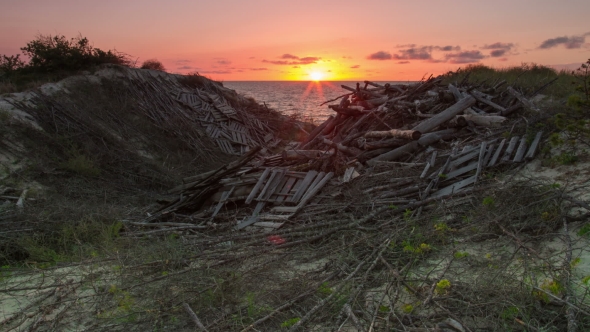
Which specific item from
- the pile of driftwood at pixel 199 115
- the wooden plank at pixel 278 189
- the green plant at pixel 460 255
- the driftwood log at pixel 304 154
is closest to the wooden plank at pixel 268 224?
the wooden plank at pixel 278 189

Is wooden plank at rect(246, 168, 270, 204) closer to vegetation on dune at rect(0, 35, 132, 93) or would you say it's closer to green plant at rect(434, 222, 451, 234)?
green plant at rect(434, 222, 451, 234)

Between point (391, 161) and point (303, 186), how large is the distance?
90.5 inches

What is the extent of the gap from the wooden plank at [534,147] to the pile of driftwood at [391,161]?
2 centimetres

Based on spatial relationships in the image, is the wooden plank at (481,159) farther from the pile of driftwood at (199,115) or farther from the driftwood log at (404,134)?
the pile of driftwood at (199,115)

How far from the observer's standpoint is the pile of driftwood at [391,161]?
291 inches

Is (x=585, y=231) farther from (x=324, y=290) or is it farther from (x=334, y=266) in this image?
(x=324, y=290)

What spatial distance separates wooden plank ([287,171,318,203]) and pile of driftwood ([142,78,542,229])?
22 mm

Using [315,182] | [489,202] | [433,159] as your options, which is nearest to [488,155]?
[433,159]

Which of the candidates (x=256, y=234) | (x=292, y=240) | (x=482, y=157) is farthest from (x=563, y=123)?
(x=256, y=234)

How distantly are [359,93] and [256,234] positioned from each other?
379 inches

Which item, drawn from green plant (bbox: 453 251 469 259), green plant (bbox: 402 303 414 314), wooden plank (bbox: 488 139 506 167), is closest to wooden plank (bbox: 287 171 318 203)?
wooden plank (bbox: 488 139 506 167)

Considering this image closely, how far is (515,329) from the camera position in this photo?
3.31 m

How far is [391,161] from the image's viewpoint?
8867mm

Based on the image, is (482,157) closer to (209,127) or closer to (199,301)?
(199,301)
